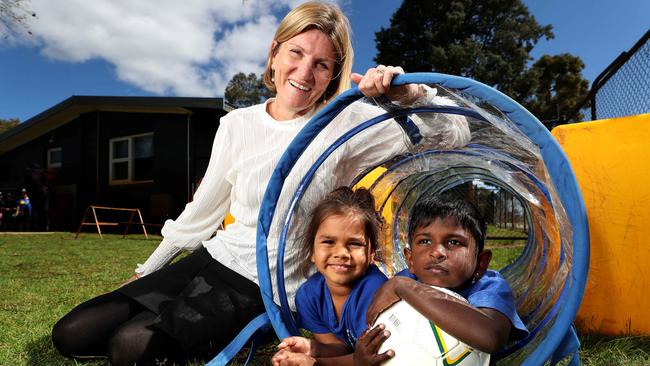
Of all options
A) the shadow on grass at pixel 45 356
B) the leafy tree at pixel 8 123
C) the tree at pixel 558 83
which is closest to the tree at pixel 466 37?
the tree at pixel 558 83

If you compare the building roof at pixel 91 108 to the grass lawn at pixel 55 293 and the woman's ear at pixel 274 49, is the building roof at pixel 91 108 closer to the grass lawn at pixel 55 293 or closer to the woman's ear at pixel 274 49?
the grass lawn at pixel 55 293

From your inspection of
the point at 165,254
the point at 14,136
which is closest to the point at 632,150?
the point at 165,254

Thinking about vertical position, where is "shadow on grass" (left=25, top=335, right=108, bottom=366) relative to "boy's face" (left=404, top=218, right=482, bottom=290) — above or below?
below

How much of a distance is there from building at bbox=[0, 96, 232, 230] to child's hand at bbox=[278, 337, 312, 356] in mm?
13329

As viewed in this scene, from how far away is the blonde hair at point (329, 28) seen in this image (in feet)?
8.38

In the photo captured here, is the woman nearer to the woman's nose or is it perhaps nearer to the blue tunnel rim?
the woman's nose

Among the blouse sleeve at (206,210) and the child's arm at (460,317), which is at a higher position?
the blouse sleeve at (206,210)

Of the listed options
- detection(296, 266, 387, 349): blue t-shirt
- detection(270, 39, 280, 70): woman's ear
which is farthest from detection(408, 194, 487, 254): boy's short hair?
detection(270, 39, 280, 70): woman's ear

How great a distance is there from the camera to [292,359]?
196cm

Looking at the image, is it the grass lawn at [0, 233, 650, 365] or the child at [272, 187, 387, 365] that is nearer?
the child at [272, 187, 387, 365]

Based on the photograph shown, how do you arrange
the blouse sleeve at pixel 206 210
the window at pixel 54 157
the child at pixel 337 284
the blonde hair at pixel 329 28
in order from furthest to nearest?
the window at pixel 54 157 → the blouse sleeve at pixel 206 210 → the blonde hair at pixel 329 28 → the child at pixel 337 284

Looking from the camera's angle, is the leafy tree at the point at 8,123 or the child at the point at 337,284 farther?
the leafy tree at the point at 8,123

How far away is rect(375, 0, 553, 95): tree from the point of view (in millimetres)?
29078

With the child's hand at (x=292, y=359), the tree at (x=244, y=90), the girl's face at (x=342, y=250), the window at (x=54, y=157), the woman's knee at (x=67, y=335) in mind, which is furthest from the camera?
the tree at (x=244, y=90)
